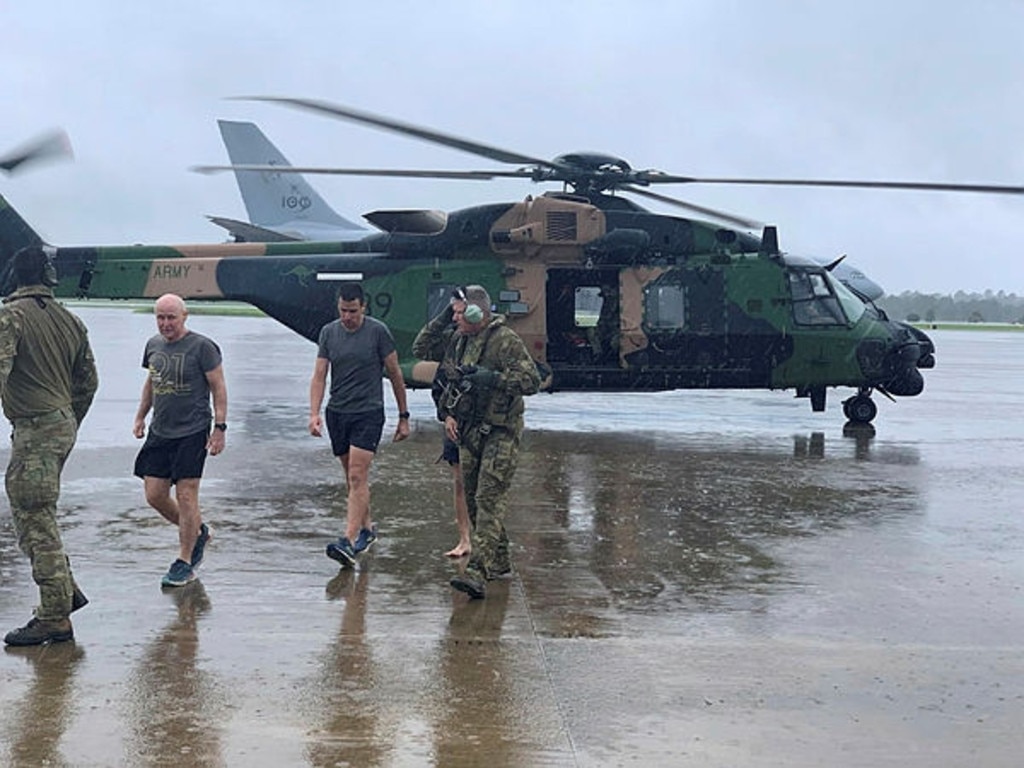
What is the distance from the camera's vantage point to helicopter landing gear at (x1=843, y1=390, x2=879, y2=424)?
14492 millimetres

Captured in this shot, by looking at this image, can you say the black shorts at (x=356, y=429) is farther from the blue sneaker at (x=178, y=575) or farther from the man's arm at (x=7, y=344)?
the man's arm at (x=7, y=344)

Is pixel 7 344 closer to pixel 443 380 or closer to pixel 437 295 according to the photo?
pixel 443 380

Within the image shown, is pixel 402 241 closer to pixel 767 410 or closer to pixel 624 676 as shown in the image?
pixel 767 410

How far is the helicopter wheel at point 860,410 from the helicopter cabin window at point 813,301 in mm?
1064

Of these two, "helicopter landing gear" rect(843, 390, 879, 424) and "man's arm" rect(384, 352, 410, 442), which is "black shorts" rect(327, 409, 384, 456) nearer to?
"man's arm" rect(384, 352, 410, 442)

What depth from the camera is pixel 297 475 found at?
10023 millimetres

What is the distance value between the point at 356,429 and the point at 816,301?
8.49 m

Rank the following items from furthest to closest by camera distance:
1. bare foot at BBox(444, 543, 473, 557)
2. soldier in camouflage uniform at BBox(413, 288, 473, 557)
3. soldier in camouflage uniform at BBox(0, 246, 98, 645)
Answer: bare foot at BBox(444, 543, 473, 557) < soldier in camouflage uniform at BBox(413, 288, 473, 557) < soldier in camouflage uniform at BBox(0, 246, 98, 645)

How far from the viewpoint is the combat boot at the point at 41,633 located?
16.6 ft

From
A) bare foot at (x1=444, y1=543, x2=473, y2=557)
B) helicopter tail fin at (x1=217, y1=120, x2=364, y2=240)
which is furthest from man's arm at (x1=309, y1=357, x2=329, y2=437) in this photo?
helicopter tail fin at (x1=217, y1=120, x2=364, y2=240)

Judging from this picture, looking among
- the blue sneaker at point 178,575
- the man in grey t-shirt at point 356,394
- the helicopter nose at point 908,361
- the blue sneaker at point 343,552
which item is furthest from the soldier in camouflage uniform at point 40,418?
the helicopter nose at point 908,361

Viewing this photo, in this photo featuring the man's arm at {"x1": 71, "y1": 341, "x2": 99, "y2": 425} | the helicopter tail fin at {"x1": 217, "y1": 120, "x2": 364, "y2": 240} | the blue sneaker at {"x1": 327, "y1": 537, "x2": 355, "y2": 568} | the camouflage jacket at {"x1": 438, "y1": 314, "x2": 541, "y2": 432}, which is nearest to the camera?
the man's arm at {"x1": 71, "y1": 341, "x2": 99, "y2": 425}

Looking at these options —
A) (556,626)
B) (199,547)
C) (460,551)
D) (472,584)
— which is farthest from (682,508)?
(199,547)

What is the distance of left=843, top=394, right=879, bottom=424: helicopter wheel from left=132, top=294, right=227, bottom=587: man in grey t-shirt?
9.81m
